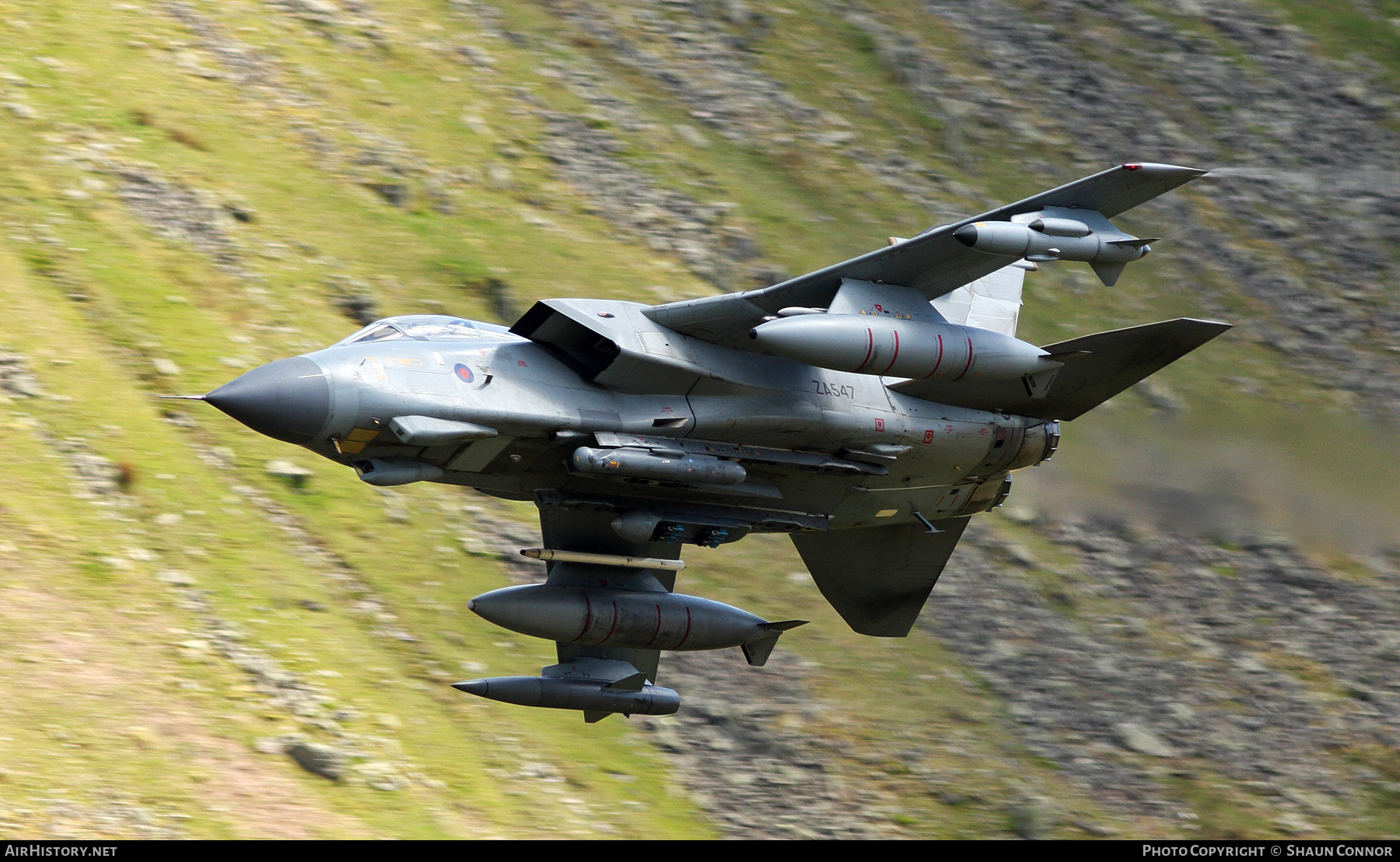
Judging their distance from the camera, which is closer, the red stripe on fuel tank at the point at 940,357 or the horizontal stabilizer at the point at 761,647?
the red stripe on fuel tank at the point at 940,357

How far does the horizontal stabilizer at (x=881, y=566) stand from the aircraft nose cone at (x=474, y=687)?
5.49 m

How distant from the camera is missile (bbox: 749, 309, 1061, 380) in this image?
17.5m

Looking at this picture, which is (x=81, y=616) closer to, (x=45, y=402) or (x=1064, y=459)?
(x=45, y=402)

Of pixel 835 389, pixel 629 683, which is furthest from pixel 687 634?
pixel 835 389

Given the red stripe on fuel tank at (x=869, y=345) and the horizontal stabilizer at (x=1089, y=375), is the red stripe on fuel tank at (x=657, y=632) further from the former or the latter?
the red stripe on fuel tank at (x=869, y=345)

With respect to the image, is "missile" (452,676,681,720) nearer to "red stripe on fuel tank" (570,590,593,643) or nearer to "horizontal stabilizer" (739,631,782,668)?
"red stripe on fuel tank" (570,590,593,643)

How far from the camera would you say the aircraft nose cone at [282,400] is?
16.3 m

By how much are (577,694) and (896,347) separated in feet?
25.2

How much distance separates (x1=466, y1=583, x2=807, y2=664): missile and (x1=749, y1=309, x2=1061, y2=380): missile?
479cm

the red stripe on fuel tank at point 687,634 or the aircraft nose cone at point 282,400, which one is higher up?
the aircraft nose cone at point 282,400

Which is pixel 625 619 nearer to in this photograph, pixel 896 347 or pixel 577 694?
pixel 577 694

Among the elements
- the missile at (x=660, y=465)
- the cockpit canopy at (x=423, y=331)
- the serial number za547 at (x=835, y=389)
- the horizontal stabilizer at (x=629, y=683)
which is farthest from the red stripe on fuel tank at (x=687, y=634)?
the cockpit canopy at (x=423, y=331)

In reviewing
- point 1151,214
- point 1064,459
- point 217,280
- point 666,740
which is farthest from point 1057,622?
point 217,280

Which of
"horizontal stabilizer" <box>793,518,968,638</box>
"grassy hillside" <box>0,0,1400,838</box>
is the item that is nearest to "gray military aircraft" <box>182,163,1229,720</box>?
"horizontal stabilizer" <box>793,518,968,638</box>
